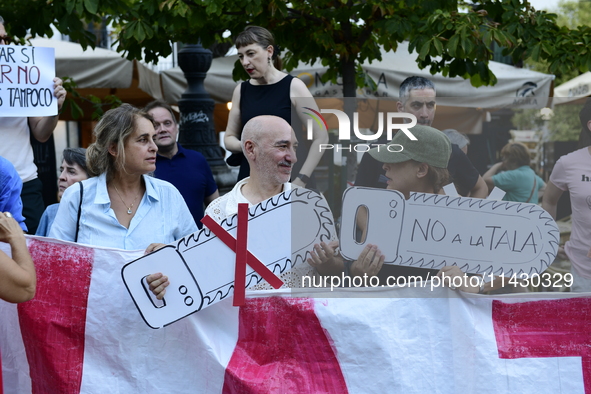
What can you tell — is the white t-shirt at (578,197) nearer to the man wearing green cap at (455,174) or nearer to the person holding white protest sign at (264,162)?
the man wearing green cap at (455,174)

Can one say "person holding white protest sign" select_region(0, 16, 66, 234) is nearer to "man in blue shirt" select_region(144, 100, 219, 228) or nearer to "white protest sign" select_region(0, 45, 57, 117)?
"white protest sign" select_region(0, 45, 57, 117)

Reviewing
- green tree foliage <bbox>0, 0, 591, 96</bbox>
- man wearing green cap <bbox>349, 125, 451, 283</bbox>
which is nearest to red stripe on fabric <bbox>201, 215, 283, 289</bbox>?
man wearing green cap <bbox>349, 125, 451, 283</bbox>

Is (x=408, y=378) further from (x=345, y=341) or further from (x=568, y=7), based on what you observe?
(x=568, y=7)

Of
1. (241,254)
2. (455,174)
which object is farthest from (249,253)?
(455,174)

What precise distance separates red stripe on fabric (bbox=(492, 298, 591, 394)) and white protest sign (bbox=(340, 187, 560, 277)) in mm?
183

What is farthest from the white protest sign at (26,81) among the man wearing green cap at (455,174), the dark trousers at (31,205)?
the man wearing green cap at (455,174)

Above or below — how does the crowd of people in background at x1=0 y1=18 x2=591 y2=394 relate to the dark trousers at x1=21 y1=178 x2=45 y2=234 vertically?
above

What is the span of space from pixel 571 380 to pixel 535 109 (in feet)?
3.43

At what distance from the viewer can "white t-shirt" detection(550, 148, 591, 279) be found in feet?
8.78

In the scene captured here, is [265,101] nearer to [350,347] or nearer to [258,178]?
[258,178]

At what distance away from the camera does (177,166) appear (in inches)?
173

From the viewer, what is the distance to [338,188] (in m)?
2.70

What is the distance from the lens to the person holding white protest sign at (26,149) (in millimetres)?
3875

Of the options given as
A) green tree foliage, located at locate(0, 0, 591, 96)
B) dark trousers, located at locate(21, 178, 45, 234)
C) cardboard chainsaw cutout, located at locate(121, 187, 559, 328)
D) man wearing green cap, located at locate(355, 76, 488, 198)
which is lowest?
dark trousers, located at locate(21, 178, 45, 234)
